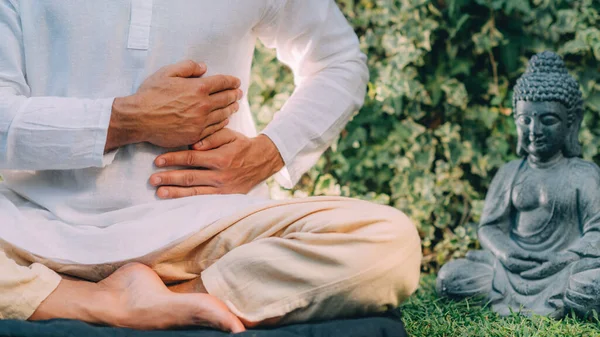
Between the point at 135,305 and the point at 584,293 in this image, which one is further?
the point at 584,293

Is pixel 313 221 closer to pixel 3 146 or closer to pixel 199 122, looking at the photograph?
pixel 199 122

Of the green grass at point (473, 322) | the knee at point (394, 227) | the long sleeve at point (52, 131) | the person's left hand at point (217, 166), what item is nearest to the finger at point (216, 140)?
the person's left hand at point (217, 166)

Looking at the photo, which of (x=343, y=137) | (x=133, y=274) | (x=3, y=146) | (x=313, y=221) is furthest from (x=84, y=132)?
(x=343, y=137)

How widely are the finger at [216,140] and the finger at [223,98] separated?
0.08 metres

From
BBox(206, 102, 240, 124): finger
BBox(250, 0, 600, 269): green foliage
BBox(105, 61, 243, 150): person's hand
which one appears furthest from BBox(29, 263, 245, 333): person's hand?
BBox(250, 0, 600, 269): green foliage

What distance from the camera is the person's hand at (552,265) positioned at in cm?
295

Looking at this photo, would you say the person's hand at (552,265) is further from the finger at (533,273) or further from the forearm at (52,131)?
the forearm at (52,131)

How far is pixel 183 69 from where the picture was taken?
2158 millimetres

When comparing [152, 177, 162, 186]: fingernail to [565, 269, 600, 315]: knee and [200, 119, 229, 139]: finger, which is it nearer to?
[200, 119, 229, 139]: finger

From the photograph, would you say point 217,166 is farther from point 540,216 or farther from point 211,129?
point 540,216

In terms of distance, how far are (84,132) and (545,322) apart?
1.70 m

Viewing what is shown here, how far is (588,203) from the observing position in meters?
2.98

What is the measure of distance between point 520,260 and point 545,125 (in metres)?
0.53

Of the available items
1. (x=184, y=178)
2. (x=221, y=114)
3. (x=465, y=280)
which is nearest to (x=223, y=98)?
(x=221, y=114)
